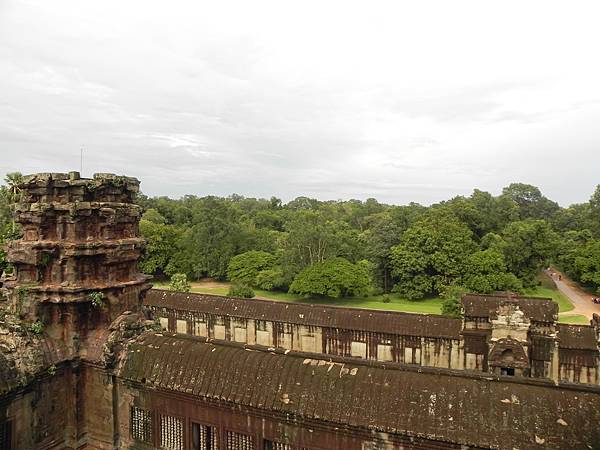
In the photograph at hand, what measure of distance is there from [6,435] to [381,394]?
6.39 meters

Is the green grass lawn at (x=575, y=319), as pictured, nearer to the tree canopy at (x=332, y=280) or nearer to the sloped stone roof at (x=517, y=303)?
the tree canopy at (x=332, y=280)

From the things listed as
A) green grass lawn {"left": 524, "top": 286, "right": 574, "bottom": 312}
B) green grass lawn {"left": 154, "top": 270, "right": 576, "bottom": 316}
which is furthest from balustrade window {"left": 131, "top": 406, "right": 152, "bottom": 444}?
green grass lawn {"left": 524, "top": 286, "right": 574, "bottom": 312}

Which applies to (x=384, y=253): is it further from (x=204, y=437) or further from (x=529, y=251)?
(x=204, y=437)

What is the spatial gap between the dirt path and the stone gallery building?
102 ft

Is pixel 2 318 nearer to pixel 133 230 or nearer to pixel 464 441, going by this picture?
pixel 133 230

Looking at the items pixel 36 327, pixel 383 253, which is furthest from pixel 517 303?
pixel 383 253

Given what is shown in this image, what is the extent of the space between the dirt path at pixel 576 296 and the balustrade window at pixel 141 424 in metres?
34.1

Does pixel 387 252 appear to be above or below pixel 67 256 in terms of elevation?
below

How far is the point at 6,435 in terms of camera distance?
7.55 meters

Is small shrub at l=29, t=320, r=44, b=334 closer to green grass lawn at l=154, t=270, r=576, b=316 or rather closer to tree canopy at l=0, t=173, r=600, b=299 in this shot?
tree canopy at l=0, t=173, r=600, b=299

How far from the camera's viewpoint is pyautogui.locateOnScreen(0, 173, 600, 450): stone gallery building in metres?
6.08

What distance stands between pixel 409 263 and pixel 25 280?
35.8 m

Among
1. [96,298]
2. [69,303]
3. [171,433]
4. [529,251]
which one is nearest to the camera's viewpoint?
[171,433]

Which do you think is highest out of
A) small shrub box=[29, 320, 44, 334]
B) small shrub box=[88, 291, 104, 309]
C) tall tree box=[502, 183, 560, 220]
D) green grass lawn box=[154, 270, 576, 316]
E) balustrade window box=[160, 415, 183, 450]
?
tall tree box=[502, 183, 560, 220]
